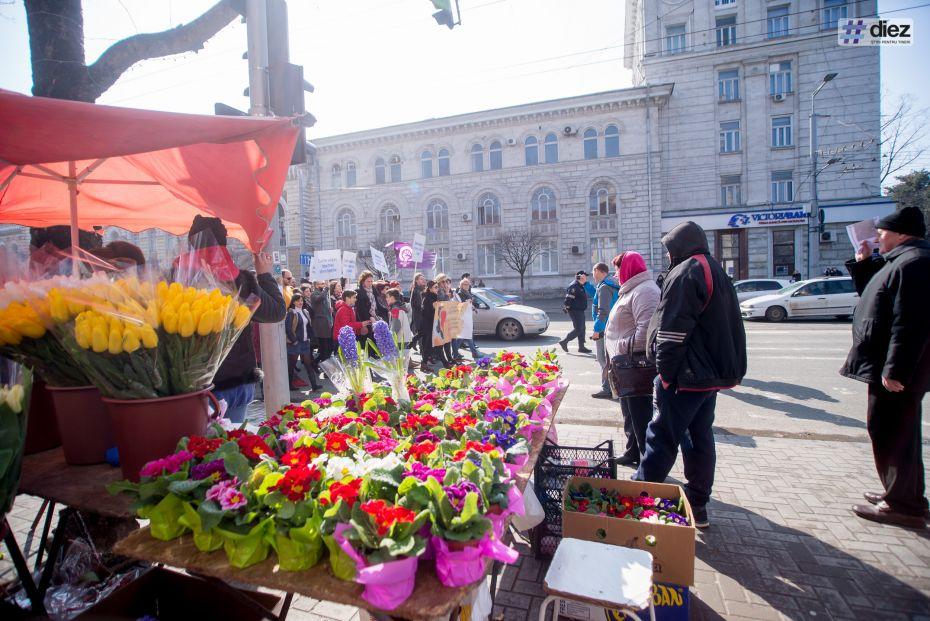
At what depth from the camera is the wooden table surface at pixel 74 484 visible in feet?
5.78

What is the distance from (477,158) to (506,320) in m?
22.1

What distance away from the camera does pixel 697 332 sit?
10.3 ft

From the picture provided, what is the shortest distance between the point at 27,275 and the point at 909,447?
518cm

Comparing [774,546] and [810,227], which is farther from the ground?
[810,227]

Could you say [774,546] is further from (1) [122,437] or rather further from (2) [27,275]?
(2) [27,275]

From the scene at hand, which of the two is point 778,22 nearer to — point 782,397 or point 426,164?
point 426,164

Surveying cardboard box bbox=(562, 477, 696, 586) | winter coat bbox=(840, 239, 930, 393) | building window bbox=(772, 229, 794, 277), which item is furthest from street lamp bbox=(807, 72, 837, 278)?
cardboard box bbox=(562, 477, 696, 586)

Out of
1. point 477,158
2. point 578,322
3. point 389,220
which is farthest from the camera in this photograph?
point 389,220

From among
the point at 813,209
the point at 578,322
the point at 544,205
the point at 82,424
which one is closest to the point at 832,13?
the point at 813,209

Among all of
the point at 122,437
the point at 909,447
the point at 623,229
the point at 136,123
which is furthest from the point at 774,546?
the point at 623,229

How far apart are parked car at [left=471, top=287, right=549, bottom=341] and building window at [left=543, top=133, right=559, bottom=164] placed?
20.4 metres

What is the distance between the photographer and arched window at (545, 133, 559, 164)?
30.9 meters

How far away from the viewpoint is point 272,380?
3738mm

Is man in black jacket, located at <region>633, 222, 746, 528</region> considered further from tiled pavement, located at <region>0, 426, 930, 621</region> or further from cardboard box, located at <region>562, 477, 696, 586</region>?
cardboard box, located at <region>562, 477, 696, 586</region>
